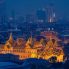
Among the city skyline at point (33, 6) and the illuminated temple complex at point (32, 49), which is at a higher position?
the city skyline at point (33, 6)

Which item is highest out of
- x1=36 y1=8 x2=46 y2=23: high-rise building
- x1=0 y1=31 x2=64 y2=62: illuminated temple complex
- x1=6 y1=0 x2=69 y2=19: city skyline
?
x1=6 y1=0 x2=69 y2=19: city skyline

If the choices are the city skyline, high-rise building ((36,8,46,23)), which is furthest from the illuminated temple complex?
the city skyline

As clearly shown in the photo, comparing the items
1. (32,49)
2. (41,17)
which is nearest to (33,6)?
(41,17)

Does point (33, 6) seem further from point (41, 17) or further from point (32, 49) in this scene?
point (32, 49)

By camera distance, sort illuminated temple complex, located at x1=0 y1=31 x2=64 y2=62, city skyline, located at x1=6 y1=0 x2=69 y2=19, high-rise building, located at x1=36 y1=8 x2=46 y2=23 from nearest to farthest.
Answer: illuminated temple complex, located at x1=0 y1=31 x2=64 y2=62, high-rise building, located at x1=36 y1=8 x2=46 y2=23, city skyline, located at x1=6 y1=0 x2=69 y2=19

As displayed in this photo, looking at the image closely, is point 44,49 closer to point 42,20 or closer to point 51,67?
point 51,67

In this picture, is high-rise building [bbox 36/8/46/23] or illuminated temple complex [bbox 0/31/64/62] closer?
illuminated temple complex [bbox 0/31/64/62]

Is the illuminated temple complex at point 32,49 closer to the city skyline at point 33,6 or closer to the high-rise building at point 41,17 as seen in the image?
the high-rise building at point 41,17

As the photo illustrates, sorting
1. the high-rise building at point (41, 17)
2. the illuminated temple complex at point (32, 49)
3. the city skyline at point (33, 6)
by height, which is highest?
the city skyline at point (33, 6)

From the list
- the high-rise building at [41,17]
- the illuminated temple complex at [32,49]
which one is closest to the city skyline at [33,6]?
the high-rise building at [41,17]

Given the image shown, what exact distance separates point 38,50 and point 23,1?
5008 centimetres

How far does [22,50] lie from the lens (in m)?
15.5

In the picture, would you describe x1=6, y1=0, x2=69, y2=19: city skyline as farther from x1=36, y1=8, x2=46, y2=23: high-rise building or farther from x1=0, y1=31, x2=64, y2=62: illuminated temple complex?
x1=0, y1=31, x2=64, y2=62: illuminated temple complex

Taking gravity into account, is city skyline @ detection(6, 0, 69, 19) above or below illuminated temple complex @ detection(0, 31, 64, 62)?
above
